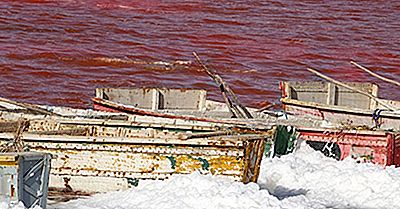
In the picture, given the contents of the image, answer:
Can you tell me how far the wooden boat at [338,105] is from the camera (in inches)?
615

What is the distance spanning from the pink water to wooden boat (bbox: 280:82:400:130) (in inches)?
221

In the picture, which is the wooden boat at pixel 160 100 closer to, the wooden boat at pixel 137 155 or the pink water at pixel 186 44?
the wooden boat at pixel 137 155

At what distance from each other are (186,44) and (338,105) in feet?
41.6

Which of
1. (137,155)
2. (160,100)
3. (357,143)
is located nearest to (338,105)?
(357,143)

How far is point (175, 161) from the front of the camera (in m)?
12.5

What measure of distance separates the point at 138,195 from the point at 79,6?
872 inches

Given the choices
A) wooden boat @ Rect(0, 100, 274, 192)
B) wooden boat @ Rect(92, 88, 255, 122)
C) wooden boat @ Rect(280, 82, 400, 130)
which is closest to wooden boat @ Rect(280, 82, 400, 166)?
wooden boat @ Rect(280, 82, 400, 130)

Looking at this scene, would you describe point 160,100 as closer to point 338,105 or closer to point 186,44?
point 338,105

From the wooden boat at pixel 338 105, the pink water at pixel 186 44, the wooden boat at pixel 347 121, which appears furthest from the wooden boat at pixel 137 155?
the pink water at pixel 186 44

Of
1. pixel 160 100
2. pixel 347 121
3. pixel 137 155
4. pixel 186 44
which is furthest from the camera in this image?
pixel 186 44

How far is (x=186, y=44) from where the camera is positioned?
2961 centimetres

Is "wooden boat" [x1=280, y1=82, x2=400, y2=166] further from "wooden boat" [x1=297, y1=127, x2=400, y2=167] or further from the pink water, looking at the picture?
the pink water

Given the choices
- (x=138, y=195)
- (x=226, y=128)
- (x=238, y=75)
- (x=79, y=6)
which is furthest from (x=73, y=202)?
(x=79, y=6)

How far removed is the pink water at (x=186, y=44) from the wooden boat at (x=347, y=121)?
5.62 meters
